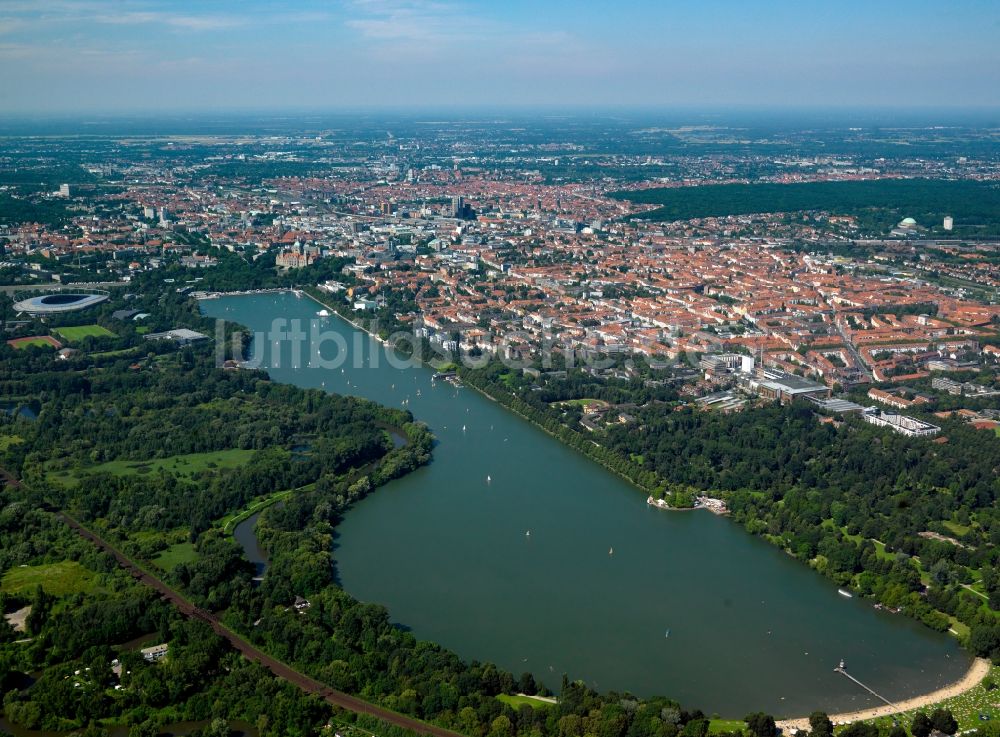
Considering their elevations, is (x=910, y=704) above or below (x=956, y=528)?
below

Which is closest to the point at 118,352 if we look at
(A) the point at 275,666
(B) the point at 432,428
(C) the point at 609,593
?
(B) the point at 432,428

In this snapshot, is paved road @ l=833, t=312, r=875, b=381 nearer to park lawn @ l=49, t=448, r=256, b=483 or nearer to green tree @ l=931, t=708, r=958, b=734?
green tree @ l=931, t=708, r=958, b=734

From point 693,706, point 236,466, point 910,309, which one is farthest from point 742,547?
point 910,309

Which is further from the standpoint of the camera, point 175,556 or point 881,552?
point 881,552

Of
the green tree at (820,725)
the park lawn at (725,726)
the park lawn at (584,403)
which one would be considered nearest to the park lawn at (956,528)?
the green tree at (820,725)

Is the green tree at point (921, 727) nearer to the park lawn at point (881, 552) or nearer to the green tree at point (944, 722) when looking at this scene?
the green tree at point (944, 722)

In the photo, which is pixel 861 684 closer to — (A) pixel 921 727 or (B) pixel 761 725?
(A) pixel 921 727

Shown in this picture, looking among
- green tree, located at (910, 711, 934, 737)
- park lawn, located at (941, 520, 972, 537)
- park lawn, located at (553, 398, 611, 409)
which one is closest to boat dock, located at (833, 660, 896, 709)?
green tree, located at (910, 711, 934, 737)
